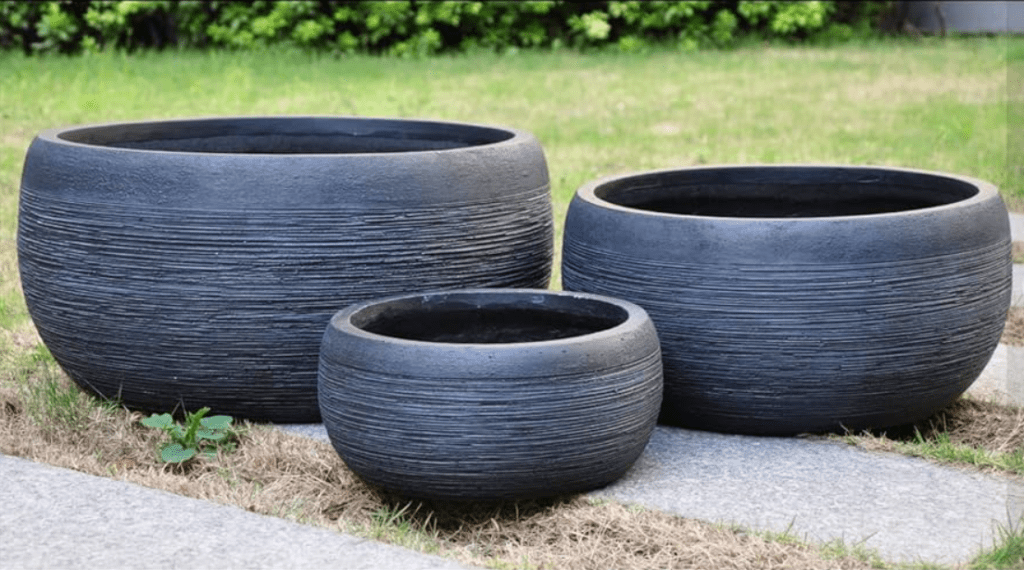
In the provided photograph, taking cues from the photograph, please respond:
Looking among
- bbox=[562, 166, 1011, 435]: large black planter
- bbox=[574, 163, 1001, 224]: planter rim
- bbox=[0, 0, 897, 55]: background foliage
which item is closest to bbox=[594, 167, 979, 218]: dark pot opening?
bbox=[574, 163, 1001, 224]: planter rim

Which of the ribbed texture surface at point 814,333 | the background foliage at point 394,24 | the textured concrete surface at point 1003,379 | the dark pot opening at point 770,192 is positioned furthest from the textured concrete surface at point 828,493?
the background foliage at point 394,24

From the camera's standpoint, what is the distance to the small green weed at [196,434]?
3.06 m

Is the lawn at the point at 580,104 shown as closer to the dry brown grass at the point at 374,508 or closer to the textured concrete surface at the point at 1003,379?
the dry brown grass at the point at 374,508

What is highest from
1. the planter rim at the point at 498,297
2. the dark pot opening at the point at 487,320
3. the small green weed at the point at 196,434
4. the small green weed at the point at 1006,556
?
the planter rim at the point at 498,297

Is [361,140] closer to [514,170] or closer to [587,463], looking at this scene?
[514,170]

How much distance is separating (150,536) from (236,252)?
0.85 m

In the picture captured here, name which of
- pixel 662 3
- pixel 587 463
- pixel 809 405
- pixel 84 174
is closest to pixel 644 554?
pixel 587 463

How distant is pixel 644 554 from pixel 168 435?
49.9 inches

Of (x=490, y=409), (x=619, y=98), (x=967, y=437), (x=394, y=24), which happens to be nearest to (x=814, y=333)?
(x=967, y=437)

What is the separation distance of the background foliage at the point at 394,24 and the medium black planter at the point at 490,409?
767 centimetres

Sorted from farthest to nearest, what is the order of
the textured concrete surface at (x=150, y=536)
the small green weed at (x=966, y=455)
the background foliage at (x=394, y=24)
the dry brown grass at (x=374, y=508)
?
the background foliage at (x=394, y=24), the small green weed at (x=966, y=455), the dry brown grass at (x=374, y=508), the textured concrete surface at (x=150, y=536)

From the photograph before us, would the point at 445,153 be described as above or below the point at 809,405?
above

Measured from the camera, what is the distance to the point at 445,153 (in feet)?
10.6

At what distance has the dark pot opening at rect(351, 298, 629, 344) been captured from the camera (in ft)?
9.93
